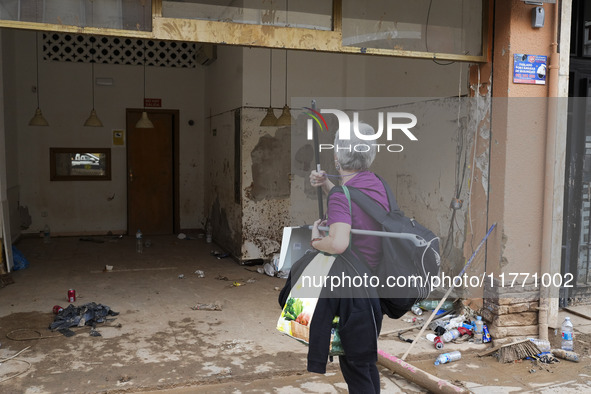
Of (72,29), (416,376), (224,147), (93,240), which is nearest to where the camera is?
(72,29)

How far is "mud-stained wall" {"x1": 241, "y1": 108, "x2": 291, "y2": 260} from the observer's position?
7.79 metres

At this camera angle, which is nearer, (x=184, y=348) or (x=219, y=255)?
(x=184, y=348)

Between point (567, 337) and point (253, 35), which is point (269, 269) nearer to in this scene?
point (567, 337)

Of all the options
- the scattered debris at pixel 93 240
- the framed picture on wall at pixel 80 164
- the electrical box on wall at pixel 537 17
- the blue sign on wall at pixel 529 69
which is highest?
the electrical box on wall at pixel 537 17

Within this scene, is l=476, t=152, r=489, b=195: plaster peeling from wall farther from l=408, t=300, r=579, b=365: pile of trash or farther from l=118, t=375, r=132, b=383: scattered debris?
l=118, t=375, r=132, b=383: scattered debris

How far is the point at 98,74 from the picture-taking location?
9.80m

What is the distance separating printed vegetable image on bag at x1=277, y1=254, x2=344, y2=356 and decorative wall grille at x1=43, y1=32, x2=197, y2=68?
790 cm

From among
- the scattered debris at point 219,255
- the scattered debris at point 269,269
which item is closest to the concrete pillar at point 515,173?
the scattered debris at point 269,269

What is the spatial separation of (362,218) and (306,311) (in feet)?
1.93

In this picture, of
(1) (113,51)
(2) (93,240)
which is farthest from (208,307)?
(1) (113,51)

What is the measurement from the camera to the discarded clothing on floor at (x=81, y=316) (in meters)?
5.10

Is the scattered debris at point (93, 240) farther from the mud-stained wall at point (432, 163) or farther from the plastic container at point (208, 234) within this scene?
the mud-stained wall at point (432, 163)

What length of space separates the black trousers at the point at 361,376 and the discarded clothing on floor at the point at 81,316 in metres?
3.02

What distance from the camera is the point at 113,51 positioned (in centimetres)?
980
